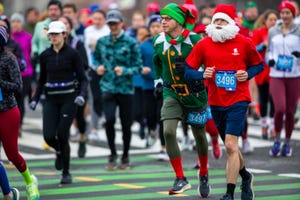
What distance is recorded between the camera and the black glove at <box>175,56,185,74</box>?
12.9 metres

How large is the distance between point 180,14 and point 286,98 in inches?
Answer: 173

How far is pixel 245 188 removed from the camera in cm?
1202

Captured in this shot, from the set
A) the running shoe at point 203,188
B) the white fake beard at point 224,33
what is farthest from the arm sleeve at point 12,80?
the running shoe at point 203,188

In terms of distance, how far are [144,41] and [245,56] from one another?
292 inches

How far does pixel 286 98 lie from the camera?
16.9 meters

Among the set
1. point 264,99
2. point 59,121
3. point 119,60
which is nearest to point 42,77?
point 59,121

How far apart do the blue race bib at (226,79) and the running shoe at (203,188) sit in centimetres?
137

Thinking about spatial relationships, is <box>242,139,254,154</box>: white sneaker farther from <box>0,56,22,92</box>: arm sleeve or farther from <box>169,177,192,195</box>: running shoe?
<box>0,56,22,92</box>: arm sleeve

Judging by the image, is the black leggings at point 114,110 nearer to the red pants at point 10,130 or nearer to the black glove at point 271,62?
the black glove at point 271,62

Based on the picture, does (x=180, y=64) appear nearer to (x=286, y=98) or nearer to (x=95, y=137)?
(x=286, y=98)

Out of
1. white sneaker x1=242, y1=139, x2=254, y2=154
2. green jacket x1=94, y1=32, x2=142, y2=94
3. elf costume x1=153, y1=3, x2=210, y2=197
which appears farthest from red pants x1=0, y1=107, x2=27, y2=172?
white sneaker x1=242, y1=139, x2=254, y2=154

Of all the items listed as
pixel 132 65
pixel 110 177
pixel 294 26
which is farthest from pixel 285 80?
pixel 110 177

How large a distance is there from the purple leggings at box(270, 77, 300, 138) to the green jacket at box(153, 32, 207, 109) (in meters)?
3.95

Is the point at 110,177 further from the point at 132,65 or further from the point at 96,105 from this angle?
the point at 96,105
